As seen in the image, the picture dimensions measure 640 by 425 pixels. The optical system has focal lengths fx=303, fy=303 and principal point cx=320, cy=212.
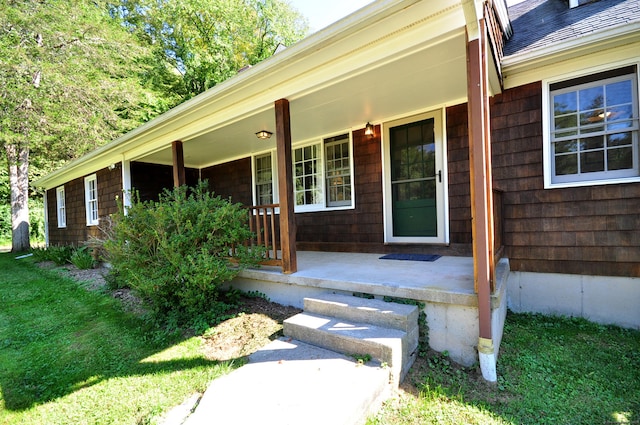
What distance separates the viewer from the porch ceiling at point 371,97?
2775mm

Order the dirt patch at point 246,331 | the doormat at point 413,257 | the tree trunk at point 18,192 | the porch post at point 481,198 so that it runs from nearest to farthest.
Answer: the porch post at point 481,198, the dirt patch at point 246,331, the doormat at point 413,257, the tree trunk at point 18,192

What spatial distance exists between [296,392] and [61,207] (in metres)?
12.2

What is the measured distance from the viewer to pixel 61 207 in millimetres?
10344

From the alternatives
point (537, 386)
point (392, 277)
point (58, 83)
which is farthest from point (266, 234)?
point (58, 83)

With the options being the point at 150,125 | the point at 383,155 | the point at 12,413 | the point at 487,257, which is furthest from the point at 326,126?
the point at 12,413

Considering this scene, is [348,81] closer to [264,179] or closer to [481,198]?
[481,198]

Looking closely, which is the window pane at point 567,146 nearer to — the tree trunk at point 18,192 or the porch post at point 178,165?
the porch post at point 178,165

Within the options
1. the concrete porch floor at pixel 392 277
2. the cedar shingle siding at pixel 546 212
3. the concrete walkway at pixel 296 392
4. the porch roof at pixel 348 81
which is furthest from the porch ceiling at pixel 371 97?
the concrete walkway at pixel 296 392

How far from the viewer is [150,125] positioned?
488cm

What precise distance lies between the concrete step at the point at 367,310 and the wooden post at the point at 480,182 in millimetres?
516

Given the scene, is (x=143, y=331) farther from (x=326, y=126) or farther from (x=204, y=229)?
(x=326, y=126)

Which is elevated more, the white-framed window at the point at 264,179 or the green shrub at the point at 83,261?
the white-framed window at the point at 264,179

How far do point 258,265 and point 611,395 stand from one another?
3.16 metres

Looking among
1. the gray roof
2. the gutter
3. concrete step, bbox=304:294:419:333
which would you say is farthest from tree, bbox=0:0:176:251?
the gray roof
